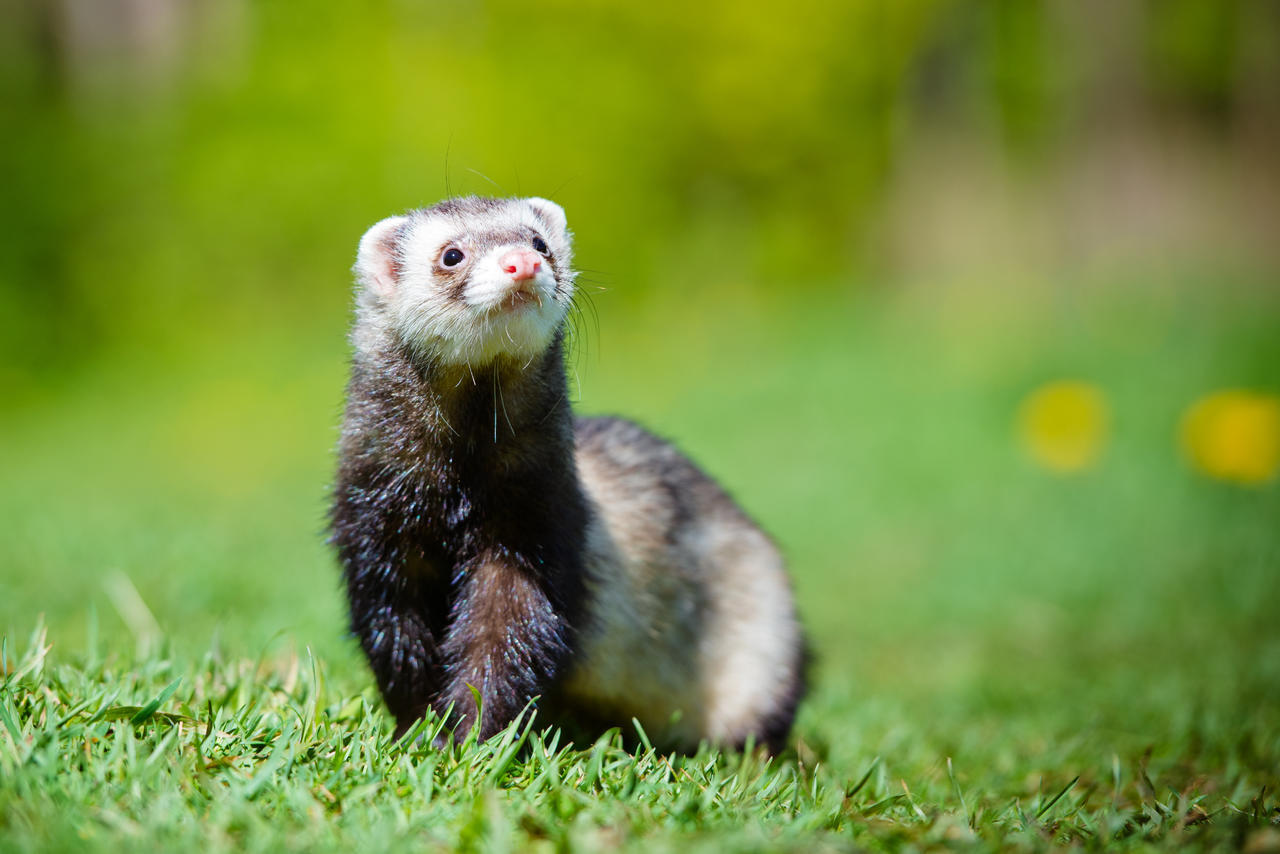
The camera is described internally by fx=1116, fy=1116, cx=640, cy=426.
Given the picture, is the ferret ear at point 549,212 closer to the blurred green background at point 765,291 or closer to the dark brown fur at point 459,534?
the blurred green background at point 765,291

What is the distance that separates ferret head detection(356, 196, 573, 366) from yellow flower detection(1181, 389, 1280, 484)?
5.82 m

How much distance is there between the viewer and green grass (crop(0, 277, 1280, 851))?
7.98ft

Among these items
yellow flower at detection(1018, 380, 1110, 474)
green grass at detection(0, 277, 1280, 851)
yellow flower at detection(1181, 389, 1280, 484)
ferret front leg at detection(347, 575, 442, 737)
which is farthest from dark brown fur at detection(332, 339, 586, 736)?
yellow flower at detection(1018, 380, 1110, 474)

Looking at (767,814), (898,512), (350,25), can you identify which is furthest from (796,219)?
(767,814)

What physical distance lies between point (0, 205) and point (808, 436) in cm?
961

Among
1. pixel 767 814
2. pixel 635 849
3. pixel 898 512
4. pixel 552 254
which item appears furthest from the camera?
pixel 898 512

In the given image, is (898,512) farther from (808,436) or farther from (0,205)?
(0,205)

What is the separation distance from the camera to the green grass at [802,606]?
95.8 inches

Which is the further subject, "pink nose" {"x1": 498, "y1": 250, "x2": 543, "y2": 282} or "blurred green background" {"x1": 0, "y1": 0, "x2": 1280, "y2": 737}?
"blurred green background" {"x1": 0, "y1": 0, "x2": 1280, "y2": 737}

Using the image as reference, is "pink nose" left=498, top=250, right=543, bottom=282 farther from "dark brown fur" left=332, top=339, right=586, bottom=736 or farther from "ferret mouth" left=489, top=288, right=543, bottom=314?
"dark brown fur" left=332, top=339, right=586, bottom=736

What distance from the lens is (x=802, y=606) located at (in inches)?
→ 259

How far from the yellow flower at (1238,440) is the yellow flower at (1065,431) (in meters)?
0.71

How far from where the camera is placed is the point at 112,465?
9.09 meters

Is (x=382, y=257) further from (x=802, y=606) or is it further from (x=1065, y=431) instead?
(x=1065, y=431)
